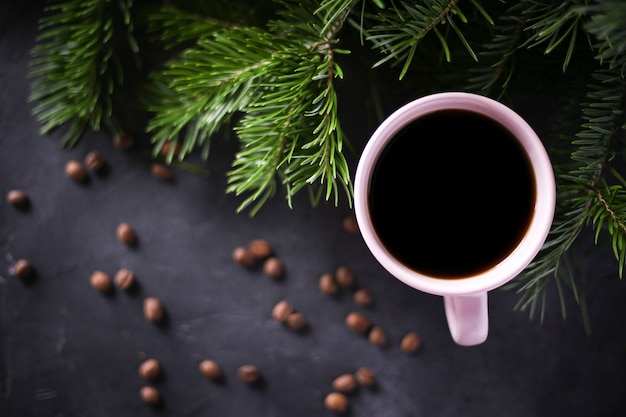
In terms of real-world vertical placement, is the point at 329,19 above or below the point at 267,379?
above

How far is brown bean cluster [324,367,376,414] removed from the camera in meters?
0.69

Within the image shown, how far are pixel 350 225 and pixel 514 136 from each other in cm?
26

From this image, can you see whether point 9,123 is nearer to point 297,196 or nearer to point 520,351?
point 297,196

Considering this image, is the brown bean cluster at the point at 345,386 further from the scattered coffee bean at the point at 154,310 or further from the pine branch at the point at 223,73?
the pine branch at the point at 223,73

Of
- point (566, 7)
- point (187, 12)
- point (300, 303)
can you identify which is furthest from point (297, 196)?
point (566, 7)

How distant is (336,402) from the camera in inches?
27.1

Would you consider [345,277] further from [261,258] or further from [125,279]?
[125,279]

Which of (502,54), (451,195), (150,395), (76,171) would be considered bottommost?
(150,395)

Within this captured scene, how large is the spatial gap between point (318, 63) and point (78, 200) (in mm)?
Answer: 394

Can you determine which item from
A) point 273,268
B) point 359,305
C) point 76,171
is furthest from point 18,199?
point 359,305

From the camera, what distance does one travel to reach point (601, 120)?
48 centimetres

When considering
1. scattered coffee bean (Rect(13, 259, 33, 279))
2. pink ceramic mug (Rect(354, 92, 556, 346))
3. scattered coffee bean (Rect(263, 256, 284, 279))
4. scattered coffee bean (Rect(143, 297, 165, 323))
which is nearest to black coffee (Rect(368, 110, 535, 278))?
pink ceramic mug (Rect(354, 92, 556, 346))

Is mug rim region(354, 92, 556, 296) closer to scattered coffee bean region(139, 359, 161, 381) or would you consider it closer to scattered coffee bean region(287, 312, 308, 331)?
scattered coffee bean region(287, 312, 308, 331)

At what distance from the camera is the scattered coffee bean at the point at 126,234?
71 cm
